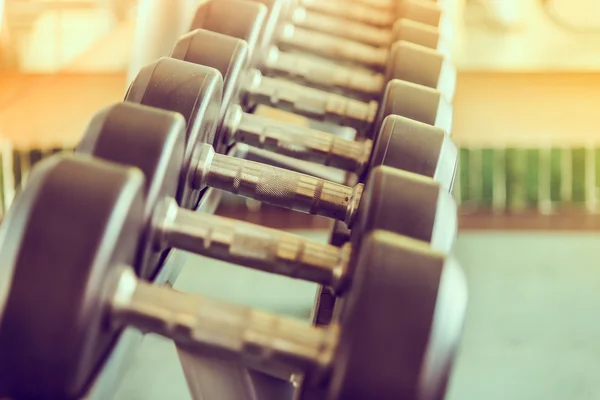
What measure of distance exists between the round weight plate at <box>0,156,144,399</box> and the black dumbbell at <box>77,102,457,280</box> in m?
0.05

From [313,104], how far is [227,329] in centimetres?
32

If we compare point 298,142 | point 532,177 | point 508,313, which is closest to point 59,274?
point 298,142

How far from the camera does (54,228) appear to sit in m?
0.35

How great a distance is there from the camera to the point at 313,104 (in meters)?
0.64

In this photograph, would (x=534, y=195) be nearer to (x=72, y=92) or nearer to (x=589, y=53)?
(x=589, y=53)

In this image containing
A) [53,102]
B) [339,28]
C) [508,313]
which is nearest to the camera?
[339,28]

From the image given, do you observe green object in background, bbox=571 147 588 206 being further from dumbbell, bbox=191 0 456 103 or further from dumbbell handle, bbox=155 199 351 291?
dumbbell handle, bbox=155 199 351 291

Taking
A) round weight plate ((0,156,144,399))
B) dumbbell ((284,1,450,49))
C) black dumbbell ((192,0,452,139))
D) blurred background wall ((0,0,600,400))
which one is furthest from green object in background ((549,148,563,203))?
round weight plate ((0,156,144,399))

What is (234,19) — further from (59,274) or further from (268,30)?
(59,274)

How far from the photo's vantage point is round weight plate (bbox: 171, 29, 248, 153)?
0.54m

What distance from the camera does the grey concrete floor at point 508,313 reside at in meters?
1.23

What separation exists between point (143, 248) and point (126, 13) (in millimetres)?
1367

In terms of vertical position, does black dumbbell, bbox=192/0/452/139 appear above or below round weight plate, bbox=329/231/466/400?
above

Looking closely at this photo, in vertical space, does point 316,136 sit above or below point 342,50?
below
